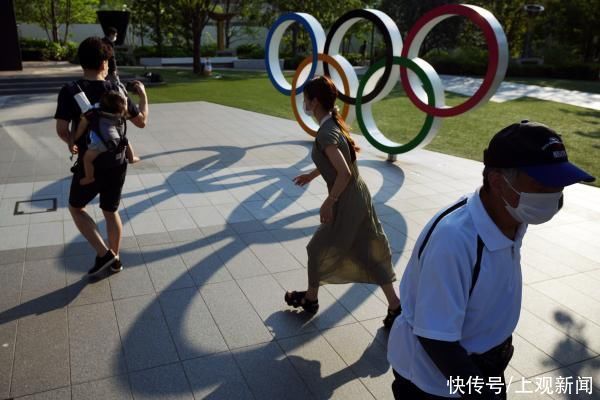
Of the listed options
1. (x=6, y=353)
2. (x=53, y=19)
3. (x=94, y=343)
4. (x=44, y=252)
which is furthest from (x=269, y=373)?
(x=53, y=19)

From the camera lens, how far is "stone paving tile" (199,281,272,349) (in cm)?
373

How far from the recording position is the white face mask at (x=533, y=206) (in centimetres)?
169

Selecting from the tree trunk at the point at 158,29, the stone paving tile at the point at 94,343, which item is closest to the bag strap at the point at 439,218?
the stone paving tile at the point at 94,343

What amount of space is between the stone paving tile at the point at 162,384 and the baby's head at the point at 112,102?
2.08m

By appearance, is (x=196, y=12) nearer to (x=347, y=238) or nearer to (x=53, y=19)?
(x=53, y=19)

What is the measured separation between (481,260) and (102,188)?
351cm

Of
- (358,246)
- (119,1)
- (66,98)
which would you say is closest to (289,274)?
(358,246)

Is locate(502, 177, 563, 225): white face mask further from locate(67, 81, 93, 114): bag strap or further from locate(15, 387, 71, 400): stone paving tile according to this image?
locate(67, 81, 93, 114): bag strap

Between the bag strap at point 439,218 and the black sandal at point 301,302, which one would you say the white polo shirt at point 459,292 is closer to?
the bag strap at point 439,218

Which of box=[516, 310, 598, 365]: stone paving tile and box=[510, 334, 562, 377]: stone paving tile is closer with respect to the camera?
box=[510, 334, 562, 377]: stone paving tile

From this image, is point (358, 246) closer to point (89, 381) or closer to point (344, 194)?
point (344, 194)

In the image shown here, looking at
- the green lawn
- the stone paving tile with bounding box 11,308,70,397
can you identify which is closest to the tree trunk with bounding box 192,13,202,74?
the green lawn

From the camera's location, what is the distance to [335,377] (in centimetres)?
333

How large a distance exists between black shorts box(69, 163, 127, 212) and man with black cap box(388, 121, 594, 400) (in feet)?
10.5
